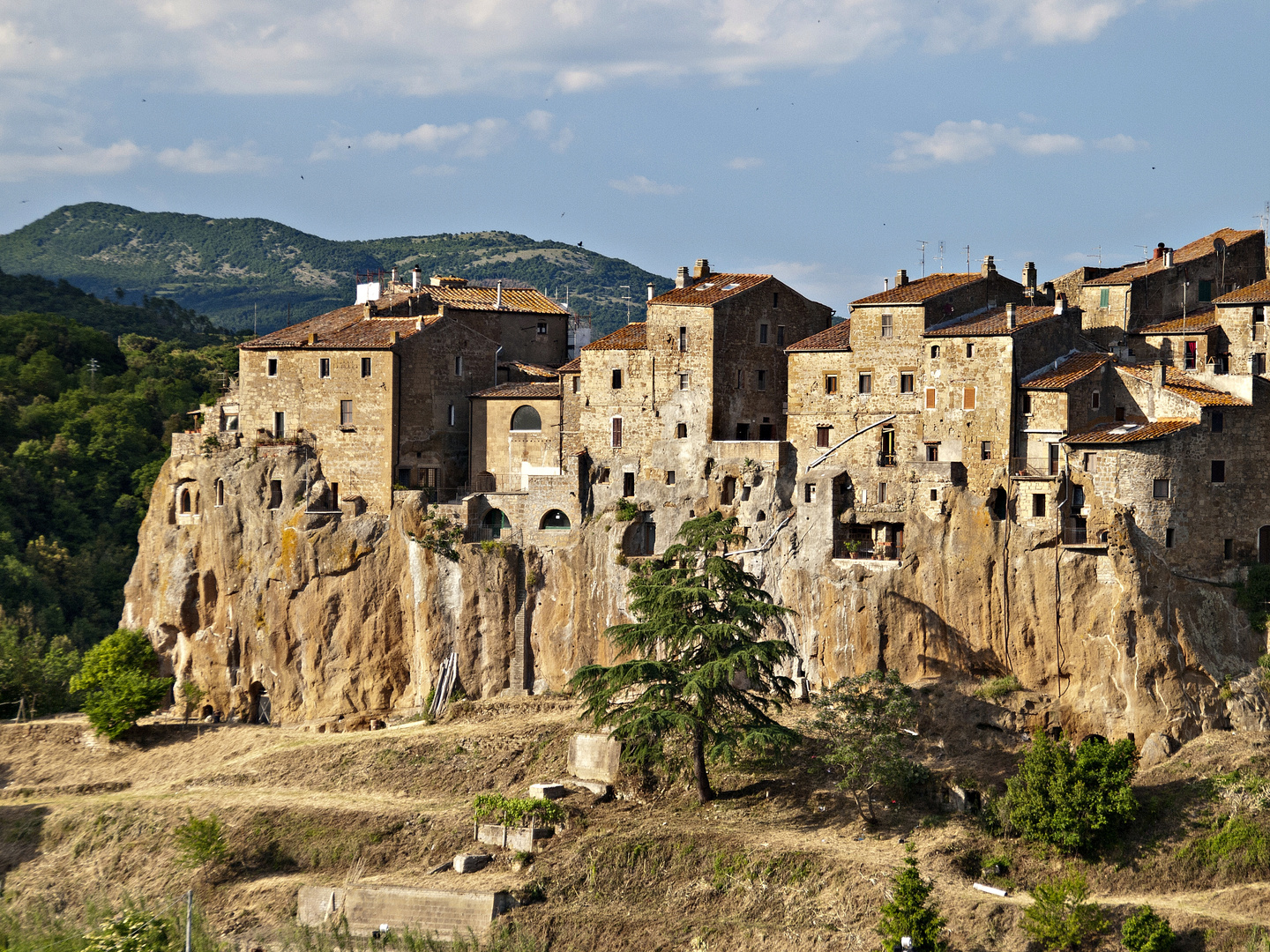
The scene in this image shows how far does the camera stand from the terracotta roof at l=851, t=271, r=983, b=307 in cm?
6419

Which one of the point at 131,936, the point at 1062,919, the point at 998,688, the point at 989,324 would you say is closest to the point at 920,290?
the point at 989,324

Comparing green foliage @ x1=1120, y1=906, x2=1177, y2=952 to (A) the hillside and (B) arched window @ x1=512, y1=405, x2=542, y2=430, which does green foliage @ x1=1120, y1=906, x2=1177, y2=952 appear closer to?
(A) the hillside

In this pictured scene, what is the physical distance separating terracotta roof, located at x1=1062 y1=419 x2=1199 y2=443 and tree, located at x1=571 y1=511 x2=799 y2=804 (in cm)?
1235

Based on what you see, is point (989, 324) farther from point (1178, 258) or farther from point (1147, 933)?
point (1147, 933)

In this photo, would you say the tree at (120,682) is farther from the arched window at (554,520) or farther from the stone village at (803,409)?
the arched window at (554,520)

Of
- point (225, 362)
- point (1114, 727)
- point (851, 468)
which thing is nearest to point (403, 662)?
point (851, 468)

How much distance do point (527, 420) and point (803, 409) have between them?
40.2 feet

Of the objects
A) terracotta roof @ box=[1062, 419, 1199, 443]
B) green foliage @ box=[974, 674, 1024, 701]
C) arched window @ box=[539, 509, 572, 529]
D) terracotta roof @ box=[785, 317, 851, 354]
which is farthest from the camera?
arched window @ box=[539, 509, 572, 529]

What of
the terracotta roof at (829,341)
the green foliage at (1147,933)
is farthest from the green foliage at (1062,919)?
the terracotta roof at (829,341)

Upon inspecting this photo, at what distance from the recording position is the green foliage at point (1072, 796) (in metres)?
53.8

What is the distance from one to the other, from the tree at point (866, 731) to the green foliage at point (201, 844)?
21698 mm

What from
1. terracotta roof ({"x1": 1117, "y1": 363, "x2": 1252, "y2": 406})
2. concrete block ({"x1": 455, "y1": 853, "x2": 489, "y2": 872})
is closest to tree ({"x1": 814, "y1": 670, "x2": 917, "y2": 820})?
concrete block ({"x1": 455, "y1": 853, "x2": 489, "y2": 872})

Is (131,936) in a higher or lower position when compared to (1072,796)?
lower

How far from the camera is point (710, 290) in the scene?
6962 cm
